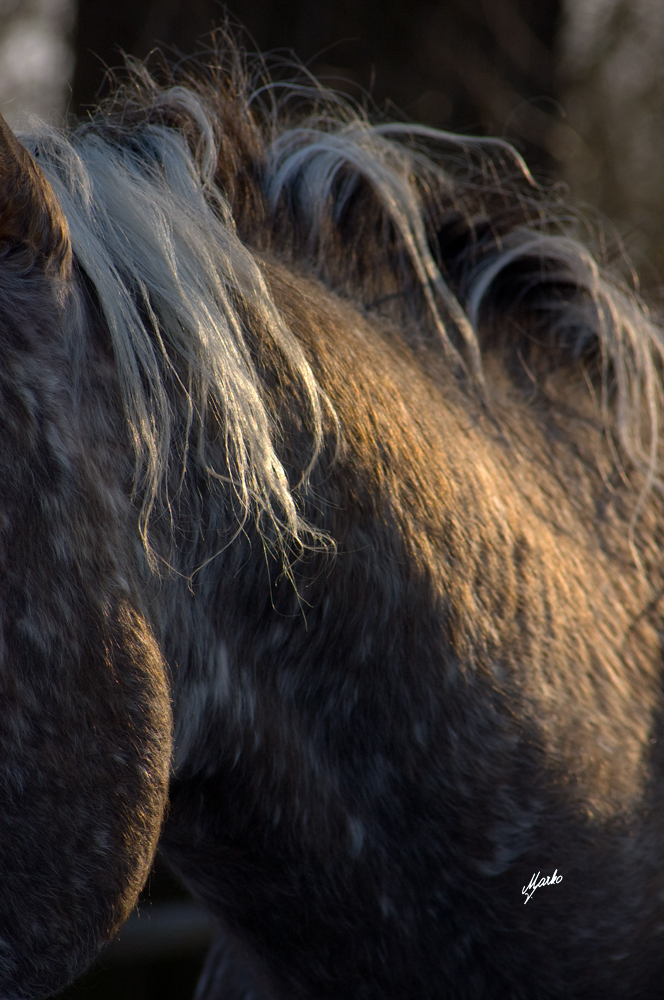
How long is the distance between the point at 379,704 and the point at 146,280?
49 centimetres

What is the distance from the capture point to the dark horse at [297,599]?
0.70m

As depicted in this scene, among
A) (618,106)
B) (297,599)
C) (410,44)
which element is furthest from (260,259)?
(618,106)

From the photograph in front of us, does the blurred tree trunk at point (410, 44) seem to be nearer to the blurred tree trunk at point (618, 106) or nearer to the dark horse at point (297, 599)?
the blurred tree trunk at point (618, 106)

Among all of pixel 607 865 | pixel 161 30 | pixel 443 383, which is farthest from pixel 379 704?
pixel 161 30

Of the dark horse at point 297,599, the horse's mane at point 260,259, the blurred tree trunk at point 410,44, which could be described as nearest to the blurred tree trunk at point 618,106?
the blurred tree trunk at point 410,44

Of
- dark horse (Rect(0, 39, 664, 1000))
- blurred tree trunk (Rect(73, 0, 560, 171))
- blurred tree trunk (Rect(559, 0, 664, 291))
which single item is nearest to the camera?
dark horse (Rect(0, 39, 664, 1000))

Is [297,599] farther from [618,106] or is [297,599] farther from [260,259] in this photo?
[618,106]

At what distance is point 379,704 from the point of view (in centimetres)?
89

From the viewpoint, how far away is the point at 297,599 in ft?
2.77

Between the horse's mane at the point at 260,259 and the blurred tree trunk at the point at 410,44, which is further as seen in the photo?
the blurred tree trunk at the point at 410,44

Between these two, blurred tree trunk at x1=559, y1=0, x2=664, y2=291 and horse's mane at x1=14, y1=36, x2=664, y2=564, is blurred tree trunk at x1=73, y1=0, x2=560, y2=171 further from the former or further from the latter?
horse's mane at x1=14, y1=36, x2=664, y2=564

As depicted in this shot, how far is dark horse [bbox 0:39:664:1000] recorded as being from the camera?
27.5 inches

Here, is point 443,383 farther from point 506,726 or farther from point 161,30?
point 161,30

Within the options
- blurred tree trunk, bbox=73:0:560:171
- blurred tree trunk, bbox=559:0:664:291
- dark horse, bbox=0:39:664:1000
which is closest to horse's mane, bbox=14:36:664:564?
dark horse, bbox=0:39:664:1000
